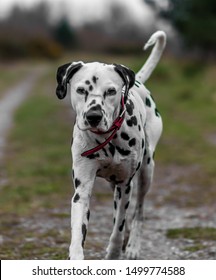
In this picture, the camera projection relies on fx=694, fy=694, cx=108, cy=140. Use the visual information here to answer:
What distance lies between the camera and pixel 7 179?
1012 cm

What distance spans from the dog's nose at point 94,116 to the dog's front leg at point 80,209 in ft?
2.13

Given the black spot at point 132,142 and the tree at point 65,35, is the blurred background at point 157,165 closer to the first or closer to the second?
the black spot at point 132,142

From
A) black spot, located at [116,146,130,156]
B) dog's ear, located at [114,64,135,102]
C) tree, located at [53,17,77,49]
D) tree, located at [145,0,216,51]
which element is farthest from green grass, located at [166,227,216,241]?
tree, located at [53,17,77,49]

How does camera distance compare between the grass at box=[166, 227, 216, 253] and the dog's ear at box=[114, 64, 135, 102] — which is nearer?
the dog's ear at box=[114, 64, 135, 102]

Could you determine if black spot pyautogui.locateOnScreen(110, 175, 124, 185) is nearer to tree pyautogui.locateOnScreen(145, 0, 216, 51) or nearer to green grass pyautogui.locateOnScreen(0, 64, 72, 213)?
green grass pyautogui.locateOnScreen(0, 64, 72, 213)

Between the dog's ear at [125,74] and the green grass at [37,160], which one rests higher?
the green grass at [37,160]

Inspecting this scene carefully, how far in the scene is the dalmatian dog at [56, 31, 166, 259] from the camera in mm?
4445

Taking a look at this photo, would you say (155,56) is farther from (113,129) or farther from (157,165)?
(157,165)

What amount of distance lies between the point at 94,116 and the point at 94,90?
0.21 meters

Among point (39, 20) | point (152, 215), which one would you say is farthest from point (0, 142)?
point (39, 20)

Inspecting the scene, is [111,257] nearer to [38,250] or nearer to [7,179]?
[38,250]

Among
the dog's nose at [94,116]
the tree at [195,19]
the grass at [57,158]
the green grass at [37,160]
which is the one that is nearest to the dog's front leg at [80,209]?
the dog's nose at [94,116]

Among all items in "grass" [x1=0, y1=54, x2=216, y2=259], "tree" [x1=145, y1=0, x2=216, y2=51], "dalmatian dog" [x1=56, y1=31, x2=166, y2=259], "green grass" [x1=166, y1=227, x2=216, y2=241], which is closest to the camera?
"dalmatian dog" [x1=56, y1=31, x2=166, y2=259]

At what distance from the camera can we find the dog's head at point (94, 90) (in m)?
4.36
